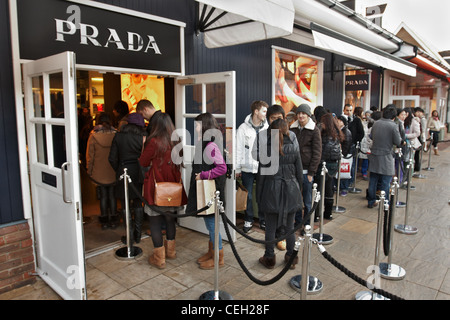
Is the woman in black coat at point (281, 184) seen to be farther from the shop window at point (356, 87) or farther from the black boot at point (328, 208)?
the shop window at point (356, 87)

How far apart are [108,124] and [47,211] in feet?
6.11

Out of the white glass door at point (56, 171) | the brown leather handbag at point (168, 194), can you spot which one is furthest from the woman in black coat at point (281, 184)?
the white glass door at point (56, 171)

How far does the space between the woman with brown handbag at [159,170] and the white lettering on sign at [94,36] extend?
1.32 metres

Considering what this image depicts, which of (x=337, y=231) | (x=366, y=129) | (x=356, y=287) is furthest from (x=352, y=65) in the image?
(x=356, y=287)

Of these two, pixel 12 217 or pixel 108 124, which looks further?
pixel 108 124

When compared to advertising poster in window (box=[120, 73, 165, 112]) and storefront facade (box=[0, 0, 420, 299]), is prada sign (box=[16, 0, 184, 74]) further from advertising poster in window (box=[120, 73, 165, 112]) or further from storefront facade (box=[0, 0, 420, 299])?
advertising poster in window (box=[120, 73, 165, 112])

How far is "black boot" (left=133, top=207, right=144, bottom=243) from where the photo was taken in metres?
4.56

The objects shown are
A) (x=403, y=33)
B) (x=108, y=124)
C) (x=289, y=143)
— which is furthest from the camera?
(x=403, y=33)

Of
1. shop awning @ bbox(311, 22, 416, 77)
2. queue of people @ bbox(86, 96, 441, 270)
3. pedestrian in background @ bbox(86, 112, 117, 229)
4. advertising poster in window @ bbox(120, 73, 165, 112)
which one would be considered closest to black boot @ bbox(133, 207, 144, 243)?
queue of people @ bbox(86, 96, 441, 270)

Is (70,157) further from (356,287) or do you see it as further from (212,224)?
(356,287)

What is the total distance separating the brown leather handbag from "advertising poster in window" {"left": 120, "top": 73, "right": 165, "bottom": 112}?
3204mm

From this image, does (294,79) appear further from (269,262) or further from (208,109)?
(269,262)

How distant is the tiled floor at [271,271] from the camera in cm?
343
